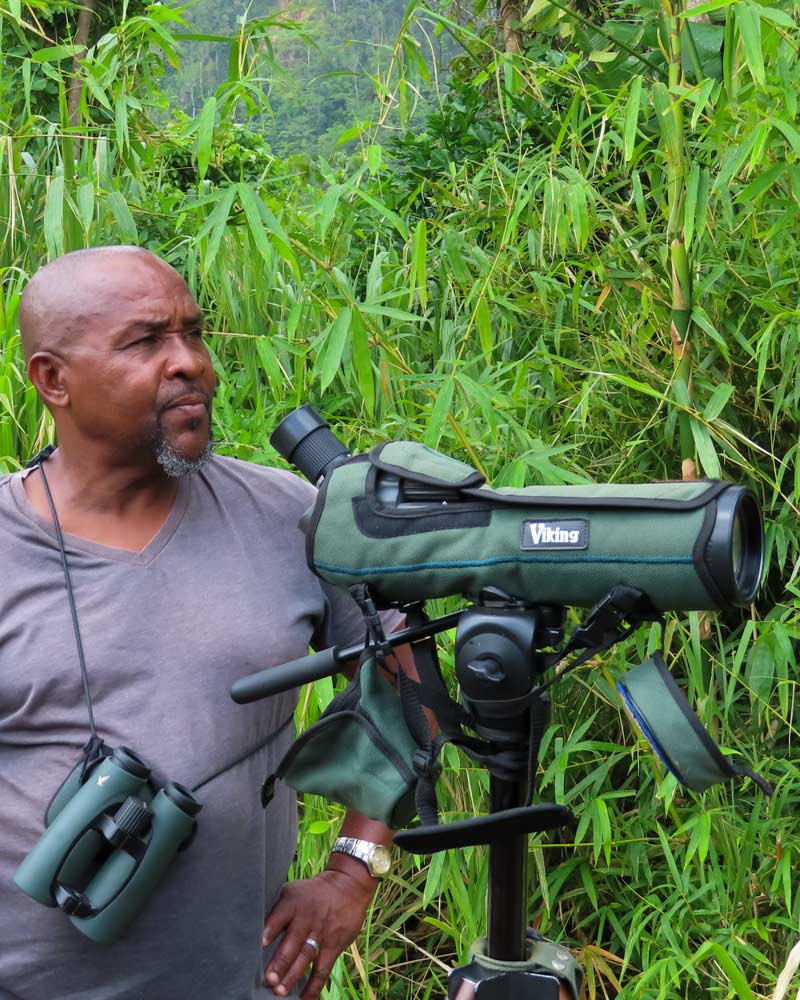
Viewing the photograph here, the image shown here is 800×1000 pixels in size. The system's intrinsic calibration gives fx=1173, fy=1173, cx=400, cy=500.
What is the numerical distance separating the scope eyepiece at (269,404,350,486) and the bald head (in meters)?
0.37

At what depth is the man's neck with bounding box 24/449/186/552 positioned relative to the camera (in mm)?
1441

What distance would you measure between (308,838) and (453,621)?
120cm

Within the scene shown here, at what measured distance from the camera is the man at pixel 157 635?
52.8 inches

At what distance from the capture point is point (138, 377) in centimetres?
141

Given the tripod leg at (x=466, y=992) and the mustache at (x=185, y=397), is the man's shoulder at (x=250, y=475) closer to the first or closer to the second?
the mustache at (x=185, y=397)

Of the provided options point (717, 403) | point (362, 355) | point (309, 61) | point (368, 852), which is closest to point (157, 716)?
point (368, 852)

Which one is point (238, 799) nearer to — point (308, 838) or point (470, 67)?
point (308, 838)

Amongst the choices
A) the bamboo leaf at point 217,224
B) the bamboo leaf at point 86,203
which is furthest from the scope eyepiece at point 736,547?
the bamboo leaf at point 86,203

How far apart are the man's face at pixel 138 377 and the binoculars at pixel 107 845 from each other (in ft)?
1.23

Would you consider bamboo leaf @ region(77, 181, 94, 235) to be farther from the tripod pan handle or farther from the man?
the tripod pan handle

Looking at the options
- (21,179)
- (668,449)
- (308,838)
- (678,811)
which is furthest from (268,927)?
(21,179)

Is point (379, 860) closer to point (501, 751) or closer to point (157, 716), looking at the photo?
point (157, 716)

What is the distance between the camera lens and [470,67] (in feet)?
15.3

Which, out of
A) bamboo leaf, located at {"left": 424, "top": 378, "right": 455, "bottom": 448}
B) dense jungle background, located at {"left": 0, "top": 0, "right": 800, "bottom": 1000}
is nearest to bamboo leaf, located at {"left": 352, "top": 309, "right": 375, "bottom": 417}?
dense jungle background, located at {"left": 0, "top": 0, "right": 800, "bottom": 1000}
